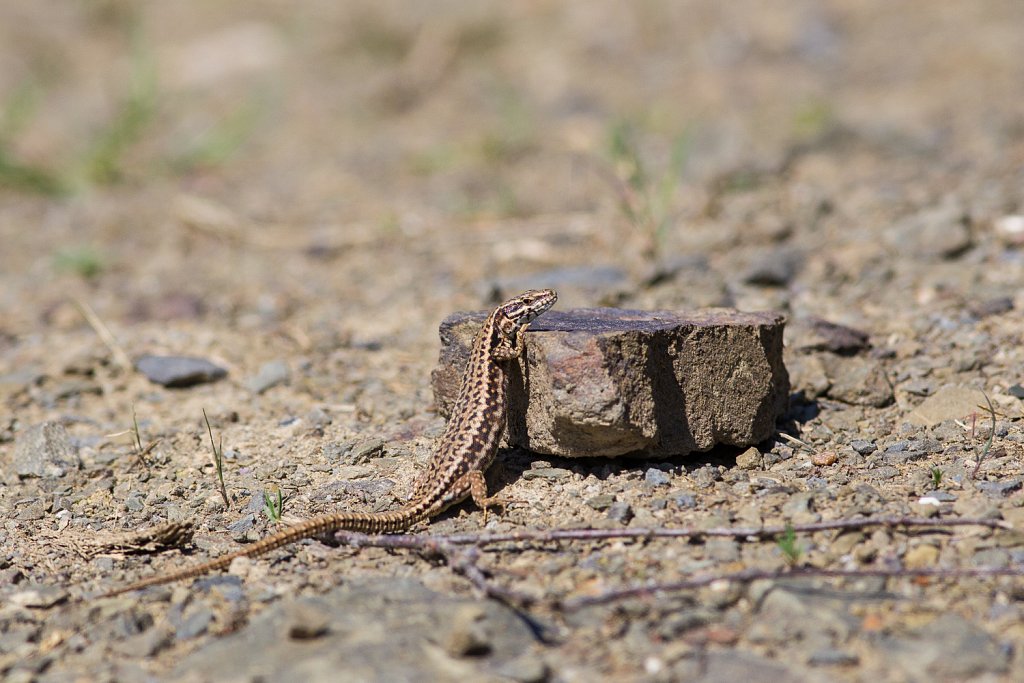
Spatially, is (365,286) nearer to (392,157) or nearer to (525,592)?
(392,157)

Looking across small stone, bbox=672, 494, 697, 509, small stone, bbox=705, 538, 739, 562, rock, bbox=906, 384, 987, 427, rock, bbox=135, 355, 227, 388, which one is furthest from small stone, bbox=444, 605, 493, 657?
rock, bbox=135, 355, 227, 388

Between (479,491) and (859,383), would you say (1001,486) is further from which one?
(479,491)

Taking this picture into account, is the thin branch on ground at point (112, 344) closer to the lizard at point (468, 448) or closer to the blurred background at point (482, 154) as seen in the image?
the blurred background at point (482, 154)

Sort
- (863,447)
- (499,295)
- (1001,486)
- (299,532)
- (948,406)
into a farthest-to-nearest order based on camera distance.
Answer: (499,295) < (948,406) < (863,447) < (1001,486) < (299,532)

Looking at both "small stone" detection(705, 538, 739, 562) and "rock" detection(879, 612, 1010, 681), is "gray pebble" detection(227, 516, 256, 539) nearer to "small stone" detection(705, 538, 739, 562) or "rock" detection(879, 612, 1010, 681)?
"small stone" detection(705, 538, 739, 562)

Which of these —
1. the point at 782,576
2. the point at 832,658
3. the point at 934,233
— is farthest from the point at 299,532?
the point at 934,233

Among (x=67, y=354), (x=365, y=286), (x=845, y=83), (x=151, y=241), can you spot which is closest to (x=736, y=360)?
(x=365, y=286)

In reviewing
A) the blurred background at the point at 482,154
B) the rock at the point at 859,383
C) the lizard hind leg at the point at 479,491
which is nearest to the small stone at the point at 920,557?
the rock at the point at 859,383
